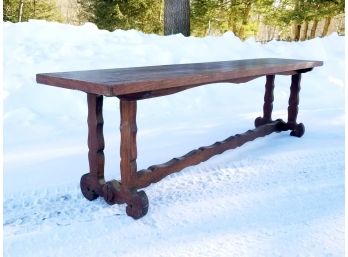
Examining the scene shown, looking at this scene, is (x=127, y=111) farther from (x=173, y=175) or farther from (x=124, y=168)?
(x=173, y=175)

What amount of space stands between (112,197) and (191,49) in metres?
4.17

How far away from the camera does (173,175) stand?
2656 millimetres

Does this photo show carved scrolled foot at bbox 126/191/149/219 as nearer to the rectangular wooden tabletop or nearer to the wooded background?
the rectangular wooden tabletop

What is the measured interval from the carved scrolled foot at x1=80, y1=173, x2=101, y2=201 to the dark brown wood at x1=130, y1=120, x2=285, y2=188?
0.25 m

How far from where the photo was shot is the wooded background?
13.8 metres

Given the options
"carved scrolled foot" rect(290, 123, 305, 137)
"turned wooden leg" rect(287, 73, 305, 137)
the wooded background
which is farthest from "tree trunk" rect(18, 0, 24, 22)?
"carved scrolled foot" rect(290, 123, 305, 137)

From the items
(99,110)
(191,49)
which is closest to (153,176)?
(99,110)

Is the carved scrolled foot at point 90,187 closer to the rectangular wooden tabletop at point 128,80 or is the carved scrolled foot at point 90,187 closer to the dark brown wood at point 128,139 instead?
the dark brown wood at point 128,139

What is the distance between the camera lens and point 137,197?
2.08 meters

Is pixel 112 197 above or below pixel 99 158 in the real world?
below

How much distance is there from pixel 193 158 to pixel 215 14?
1439cm

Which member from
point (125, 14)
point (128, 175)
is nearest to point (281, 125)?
point (128, 175)

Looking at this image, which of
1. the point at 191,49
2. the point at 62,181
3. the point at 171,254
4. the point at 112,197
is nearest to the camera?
the point at 171,254

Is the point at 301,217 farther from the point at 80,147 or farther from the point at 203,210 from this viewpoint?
the point at 80,147
